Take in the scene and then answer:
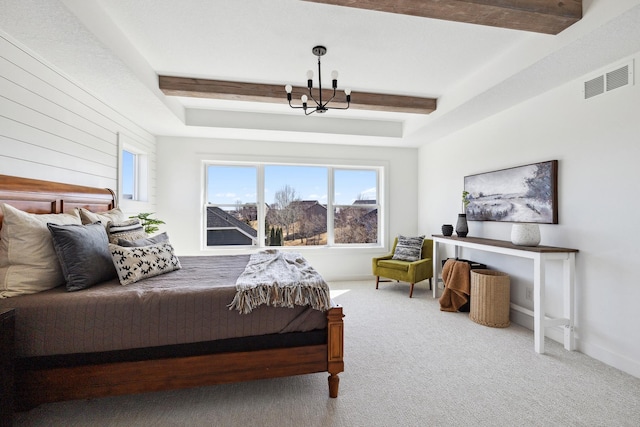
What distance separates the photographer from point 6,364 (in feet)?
4.83

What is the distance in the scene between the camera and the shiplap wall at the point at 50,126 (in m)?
2.05

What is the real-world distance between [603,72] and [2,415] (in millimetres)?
4645

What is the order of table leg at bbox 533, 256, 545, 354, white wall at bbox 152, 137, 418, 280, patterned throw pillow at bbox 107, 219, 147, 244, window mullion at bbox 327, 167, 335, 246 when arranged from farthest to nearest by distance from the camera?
window mullion at bbox 327, 167, 335, 246 → white wall at bbox 152, 137, 418, 280 → table leg at bbox 533, 256, 545, 354 → patterned throw pillow at bbox 107, 219, 147, 244

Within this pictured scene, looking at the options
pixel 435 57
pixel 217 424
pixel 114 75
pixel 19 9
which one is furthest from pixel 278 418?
pixel 435 57

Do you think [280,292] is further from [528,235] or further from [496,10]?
[528,235]

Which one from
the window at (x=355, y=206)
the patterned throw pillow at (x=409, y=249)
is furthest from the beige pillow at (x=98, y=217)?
the patterned throw pillow at (x=409, y=249)

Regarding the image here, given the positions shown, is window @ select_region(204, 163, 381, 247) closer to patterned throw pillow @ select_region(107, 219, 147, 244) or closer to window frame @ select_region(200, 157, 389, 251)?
window frame @ select_region(200, 157, 389, 251)

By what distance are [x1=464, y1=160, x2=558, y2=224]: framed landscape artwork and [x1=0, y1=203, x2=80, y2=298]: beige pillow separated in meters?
4.16

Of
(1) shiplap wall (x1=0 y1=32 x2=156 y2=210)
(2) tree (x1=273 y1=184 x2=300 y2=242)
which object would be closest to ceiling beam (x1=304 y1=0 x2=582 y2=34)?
(1) shiplap wall (x1=0 y1=32 x2=156 y2=210)

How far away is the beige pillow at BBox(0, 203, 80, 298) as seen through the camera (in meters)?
1.74

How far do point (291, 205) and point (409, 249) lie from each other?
2.14 meters

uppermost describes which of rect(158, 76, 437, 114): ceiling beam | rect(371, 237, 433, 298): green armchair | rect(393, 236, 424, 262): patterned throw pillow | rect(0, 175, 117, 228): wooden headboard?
rect(158, 76, 437, 114): ceiling beam

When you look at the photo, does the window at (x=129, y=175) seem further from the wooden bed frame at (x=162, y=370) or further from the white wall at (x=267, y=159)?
the wooden bed frame at (x=162, y=370)

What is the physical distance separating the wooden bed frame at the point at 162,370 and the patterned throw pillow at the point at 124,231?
0.53 metres
